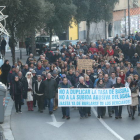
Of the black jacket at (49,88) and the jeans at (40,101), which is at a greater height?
the black jacket at (49,88)

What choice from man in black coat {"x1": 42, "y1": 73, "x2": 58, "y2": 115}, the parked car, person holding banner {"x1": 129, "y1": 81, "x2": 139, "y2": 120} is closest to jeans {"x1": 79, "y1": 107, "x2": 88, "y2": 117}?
man in black coat {"x1": 42, "y1": 73, "x2": 58, "y2": 115}

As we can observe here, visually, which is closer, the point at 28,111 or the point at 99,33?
the point at 28,111

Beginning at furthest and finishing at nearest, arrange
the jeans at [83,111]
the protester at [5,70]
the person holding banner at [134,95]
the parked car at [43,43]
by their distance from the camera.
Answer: the parked car at [43,43] → the protester at [5,70] → the jeans at [83,111] → the person holding banner at [134,95]

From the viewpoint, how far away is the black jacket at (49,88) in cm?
1625

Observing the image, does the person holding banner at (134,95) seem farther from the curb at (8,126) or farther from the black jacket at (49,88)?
the curb at (8,126)

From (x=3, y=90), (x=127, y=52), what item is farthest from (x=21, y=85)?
(x=127, y=52)

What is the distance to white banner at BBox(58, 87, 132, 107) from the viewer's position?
15.5 meters

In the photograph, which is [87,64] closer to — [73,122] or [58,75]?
[58,75]

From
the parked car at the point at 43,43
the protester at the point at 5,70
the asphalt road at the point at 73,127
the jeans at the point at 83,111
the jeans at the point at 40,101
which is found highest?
the parked car at the point at 43,43

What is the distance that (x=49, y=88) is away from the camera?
16.3 metres

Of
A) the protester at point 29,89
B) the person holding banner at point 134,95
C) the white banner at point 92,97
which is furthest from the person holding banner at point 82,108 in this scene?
the protester at point 29,89

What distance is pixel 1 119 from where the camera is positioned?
14.2 m

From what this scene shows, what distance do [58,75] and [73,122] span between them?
11.7 ft

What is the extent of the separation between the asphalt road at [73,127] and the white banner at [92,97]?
0.58 meters
